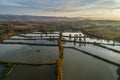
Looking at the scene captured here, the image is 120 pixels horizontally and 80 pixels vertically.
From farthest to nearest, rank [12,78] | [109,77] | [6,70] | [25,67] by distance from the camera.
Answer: [25,67]
[6,70]
[109,77]
[12,78]

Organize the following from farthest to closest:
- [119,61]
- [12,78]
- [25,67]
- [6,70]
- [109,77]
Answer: [119,61] → [25,67] → [6,70] → [109,77] → [12,78]

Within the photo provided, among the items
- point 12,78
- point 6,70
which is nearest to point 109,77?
point 12,78

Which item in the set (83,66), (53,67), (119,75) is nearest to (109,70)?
(119,75)

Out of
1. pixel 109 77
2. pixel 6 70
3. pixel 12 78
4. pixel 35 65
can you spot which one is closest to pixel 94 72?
pixel 109 77

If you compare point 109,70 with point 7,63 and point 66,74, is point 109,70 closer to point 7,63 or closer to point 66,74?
point 66,74

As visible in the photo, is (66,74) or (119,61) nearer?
(66,74)

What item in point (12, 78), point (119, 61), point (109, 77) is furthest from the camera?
point (119, 61)

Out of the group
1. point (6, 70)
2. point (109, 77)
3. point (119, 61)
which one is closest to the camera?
point (109, 77)

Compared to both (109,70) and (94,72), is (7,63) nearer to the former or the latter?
(94,72)
